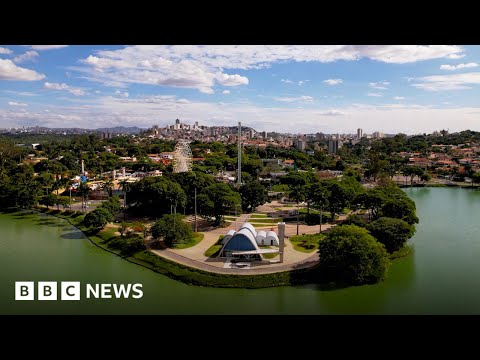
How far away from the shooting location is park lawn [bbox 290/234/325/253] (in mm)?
6451

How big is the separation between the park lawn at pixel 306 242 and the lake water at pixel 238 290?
1.22 metres

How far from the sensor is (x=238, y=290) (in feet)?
16.7

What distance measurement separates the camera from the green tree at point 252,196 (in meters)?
9.34

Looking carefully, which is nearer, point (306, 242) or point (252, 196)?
point (306, 242)

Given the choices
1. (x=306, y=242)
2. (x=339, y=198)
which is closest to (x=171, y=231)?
(x=306, y=242)

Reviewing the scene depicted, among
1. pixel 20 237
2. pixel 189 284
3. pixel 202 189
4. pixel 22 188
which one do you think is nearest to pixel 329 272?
pixel 189 284

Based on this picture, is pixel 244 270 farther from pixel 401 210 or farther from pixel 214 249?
pixel 401 210

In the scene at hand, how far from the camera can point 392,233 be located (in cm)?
628

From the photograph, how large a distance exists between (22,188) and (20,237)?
299 cm

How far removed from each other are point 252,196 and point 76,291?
547 centimetres

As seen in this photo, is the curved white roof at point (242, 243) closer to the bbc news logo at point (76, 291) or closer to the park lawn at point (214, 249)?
the park lawn at point (214, 249)

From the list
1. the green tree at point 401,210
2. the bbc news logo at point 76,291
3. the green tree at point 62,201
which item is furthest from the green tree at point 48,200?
the green tree at point 401,210

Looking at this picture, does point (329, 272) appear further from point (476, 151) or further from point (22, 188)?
point (476, 151)

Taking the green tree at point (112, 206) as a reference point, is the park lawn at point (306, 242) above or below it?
below
